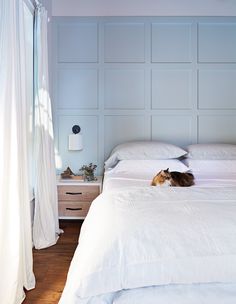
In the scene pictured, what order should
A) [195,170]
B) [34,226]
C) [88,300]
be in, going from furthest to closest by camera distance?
[195,170] < [34,226] < [88,300]

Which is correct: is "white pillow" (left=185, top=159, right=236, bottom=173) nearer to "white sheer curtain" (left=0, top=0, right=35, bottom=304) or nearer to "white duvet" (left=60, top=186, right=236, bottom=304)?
"white duvet" (left=60, top=186, right=236, bottom=304)

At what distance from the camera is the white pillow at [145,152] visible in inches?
114

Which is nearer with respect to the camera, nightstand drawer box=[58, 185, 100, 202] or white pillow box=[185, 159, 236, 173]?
white pillow box=[185, 159, 236, 173]

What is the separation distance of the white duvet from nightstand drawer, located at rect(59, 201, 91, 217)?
1733 millimetres

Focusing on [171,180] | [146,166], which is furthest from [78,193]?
[171,180]

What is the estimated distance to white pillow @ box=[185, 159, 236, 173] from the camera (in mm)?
2764

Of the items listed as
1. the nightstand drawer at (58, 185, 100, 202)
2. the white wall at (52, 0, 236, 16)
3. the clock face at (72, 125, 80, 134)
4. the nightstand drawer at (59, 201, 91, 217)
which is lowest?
the nightstand drawer at (59, 201, 91, 217)

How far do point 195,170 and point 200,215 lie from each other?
1581 mm

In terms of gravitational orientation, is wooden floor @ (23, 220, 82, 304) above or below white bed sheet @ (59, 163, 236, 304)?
below

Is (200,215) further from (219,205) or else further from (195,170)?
(195,170)

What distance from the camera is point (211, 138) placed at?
3.35 meters

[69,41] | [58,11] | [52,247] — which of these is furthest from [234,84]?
[52,247]

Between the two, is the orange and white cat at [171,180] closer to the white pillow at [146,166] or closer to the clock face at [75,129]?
the white pillow at [146,166]

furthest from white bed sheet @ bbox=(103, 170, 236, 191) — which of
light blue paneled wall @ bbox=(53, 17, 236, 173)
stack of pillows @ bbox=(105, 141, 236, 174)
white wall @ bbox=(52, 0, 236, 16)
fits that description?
white wall @ bbox=(52, 0, 236, 16)
